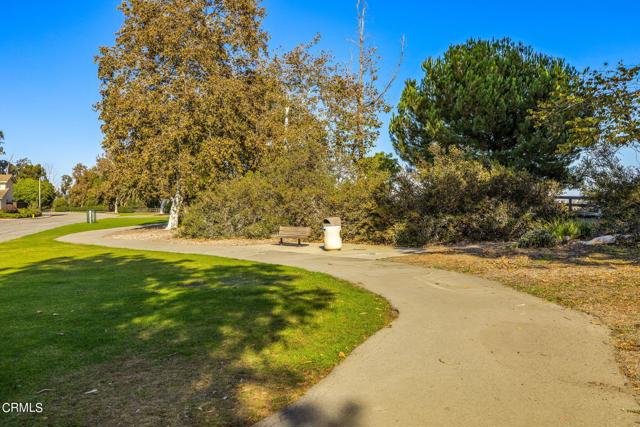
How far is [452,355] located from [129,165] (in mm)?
22032

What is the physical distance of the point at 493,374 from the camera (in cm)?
391

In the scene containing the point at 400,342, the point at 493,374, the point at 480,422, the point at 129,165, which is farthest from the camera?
the point at 129,165

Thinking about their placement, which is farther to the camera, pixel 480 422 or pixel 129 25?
pixel 129 25

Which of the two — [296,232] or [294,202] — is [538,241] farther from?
[294,202]

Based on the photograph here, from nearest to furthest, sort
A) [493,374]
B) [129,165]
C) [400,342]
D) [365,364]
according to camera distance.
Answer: [493,374] → [365,364] → [400,342] → [129,165]

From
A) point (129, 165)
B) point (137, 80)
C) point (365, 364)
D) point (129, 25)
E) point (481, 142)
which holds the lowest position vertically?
point (365, 364)

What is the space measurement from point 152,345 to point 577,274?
26.7ft

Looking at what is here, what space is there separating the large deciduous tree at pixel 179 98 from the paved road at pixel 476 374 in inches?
722

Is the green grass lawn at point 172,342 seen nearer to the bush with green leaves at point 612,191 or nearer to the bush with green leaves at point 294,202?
the bush with green leaves at point 294,202

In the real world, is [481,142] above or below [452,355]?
above

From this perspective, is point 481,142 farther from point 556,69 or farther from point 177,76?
point 177,76

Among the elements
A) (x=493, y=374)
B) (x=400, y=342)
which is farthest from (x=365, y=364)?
(x=493, y=374)

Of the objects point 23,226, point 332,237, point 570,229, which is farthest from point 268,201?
point 23,226

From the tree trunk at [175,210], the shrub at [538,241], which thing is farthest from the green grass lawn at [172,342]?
the tree trunk at [175,210]
